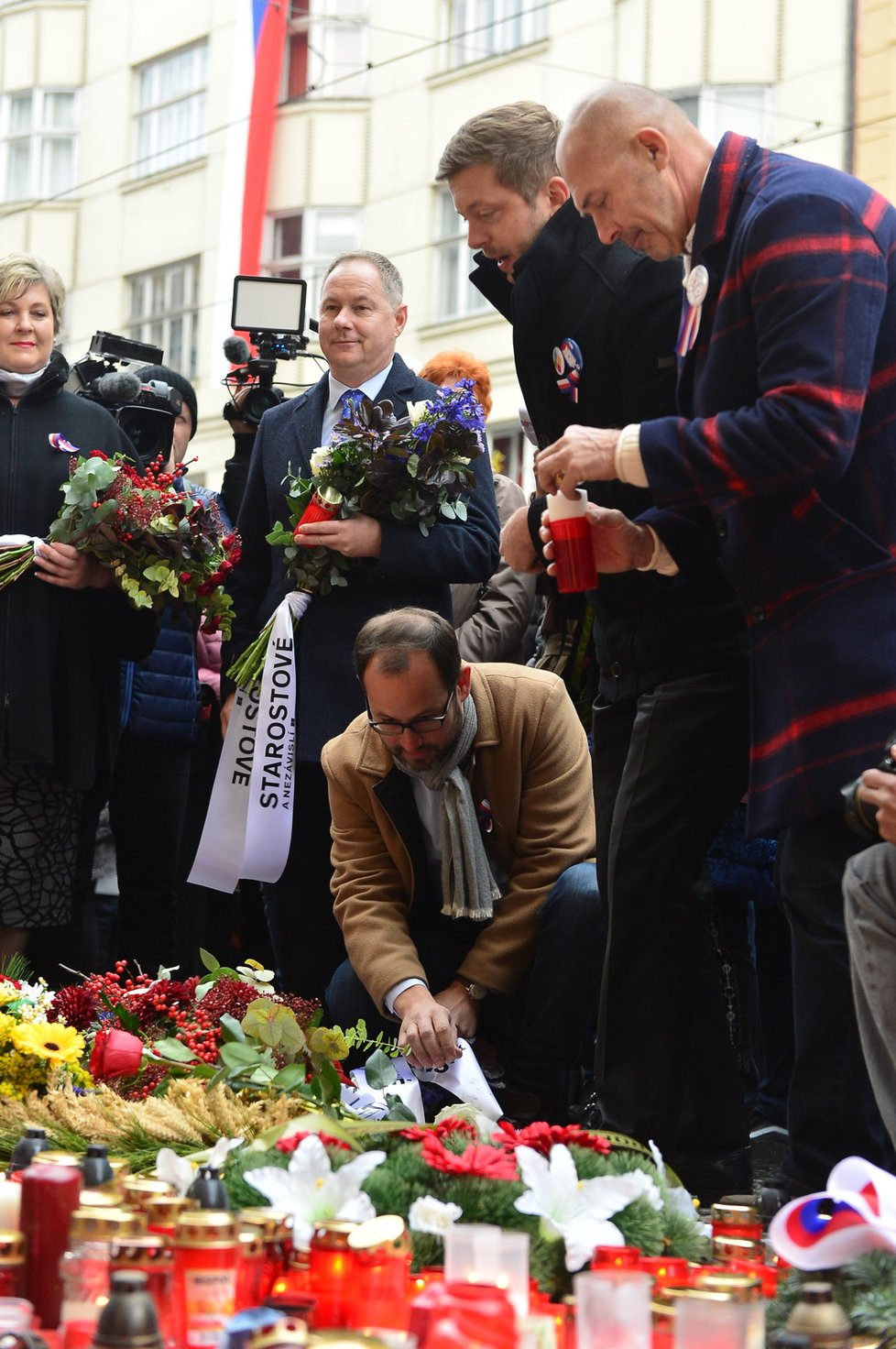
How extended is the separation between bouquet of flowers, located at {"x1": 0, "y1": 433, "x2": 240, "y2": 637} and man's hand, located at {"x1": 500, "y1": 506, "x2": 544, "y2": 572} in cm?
137

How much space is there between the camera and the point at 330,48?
57.7 feet

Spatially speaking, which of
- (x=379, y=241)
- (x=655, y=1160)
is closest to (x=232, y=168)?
(x=379, y=241)

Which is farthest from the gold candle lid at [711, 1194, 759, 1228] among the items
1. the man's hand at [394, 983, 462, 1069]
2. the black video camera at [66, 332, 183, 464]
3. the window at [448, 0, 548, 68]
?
the window at [448, 0, 548, 68]

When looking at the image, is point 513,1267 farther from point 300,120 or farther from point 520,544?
point 300,120

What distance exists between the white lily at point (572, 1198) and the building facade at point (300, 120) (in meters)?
12.0

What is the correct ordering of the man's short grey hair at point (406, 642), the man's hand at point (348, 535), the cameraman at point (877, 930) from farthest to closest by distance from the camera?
the man's hand at point (348, 535) → the man's short grey hair at point (406, 642) → the cameraman at point (877, 930)

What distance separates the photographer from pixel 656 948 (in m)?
3.00

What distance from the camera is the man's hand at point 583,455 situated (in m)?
2.71

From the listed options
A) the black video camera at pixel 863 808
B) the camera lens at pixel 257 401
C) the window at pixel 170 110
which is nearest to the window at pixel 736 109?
the window at pixel 170 110

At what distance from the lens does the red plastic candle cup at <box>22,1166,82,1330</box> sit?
1.95 metres

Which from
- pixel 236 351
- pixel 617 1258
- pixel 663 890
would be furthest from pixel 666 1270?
pixel 236 351

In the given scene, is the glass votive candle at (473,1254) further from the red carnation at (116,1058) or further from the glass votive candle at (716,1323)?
the red carnation at (116,1058)

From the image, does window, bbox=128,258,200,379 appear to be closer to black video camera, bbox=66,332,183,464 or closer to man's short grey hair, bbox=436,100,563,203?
black video camera, bbox=66,332,183,464

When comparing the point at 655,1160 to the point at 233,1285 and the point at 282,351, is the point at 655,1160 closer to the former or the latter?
the point at 233,1285
